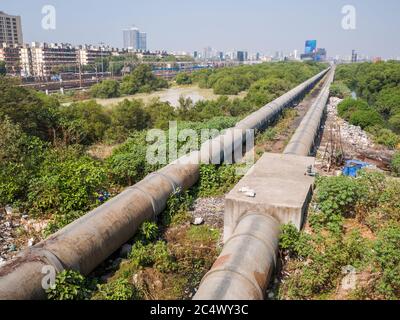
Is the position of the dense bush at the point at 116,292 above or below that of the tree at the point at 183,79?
below

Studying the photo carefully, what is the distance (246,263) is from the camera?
4.48 meters

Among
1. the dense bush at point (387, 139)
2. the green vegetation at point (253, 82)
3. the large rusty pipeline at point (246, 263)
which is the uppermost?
the green vegetation at point (253, 82)

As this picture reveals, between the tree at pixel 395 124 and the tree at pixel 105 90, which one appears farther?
the tree at pixel 105 90

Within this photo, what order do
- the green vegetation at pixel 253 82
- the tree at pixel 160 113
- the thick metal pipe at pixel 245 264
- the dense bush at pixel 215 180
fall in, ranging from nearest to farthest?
1. the thick metal pipe at pixel 245 264
2. the dense bush at pixel 215 180
3. the tree at pixel 160 113
4. the green vegetation at pixel 253 82

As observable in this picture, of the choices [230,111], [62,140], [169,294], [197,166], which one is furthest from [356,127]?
[169,294]

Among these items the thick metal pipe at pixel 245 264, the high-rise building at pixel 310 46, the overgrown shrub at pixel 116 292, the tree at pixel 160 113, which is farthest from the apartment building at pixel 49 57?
→ the high-rise building at pixel 310 46

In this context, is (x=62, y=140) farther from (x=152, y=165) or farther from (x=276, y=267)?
(x=276, y=267)

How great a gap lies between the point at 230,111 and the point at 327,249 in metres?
15.1

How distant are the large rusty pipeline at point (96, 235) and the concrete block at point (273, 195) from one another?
1407 mm

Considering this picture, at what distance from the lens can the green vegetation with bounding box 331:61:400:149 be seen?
17859mm

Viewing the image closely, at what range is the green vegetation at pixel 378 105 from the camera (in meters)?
17.9
